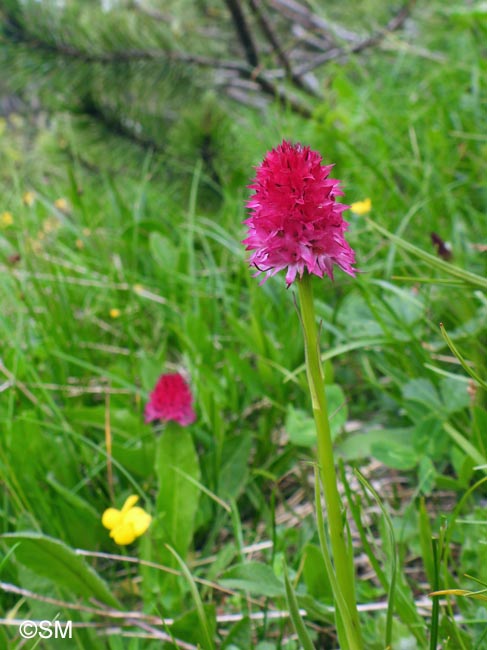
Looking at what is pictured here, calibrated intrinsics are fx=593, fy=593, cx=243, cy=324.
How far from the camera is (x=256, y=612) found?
1012 mm

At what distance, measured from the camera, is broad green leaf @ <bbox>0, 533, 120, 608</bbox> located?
3.13ft

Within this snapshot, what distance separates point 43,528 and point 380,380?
85 centimetres

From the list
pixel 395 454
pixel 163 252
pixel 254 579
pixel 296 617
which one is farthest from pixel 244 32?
pixel 296 617

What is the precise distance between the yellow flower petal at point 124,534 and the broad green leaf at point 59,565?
64 mm

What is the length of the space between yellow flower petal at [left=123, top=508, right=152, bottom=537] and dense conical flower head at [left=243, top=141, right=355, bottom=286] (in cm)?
55

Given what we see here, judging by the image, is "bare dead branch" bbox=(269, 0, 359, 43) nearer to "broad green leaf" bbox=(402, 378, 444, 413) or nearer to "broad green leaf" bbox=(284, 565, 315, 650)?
"broad green leaf" bbox=(402, 378, 444, 413)

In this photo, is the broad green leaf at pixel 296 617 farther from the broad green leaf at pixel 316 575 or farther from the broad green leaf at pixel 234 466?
the broad green leaf at pixel 234 466

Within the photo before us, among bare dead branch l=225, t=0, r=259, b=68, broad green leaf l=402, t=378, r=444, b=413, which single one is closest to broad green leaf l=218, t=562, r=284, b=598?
broad green leaf l=402, t=378, r=444, b=413

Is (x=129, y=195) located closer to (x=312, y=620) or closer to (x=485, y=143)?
(x=485, y=143)

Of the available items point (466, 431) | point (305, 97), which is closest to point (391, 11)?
point (305, 97)

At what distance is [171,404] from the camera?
1270mm

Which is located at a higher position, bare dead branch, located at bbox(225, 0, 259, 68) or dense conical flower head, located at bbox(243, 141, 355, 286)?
bare dead branch, located at bbox(225, 0, 259, 68)

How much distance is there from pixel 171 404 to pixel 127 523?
309 mm

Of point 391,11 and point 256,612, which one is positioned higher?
point 391,11
